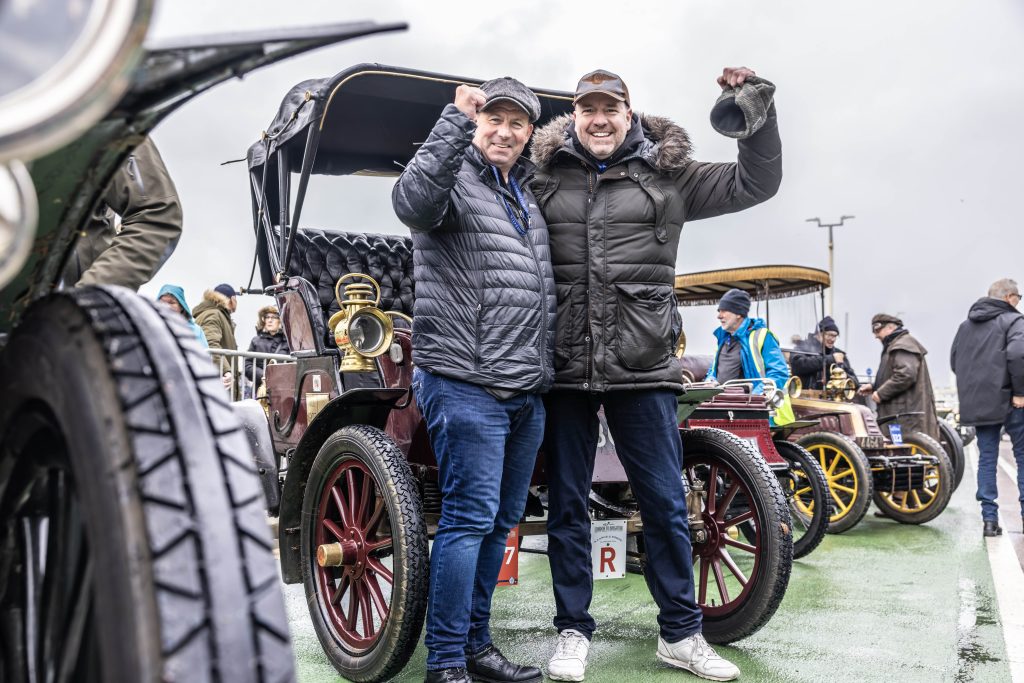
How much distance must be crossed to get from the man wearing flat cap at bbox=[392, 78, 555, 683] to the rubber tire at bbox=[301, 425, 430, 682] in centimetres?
7

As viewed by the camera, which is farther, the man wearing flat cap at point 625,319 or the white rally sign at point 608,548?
the white rally sign at point 608,548

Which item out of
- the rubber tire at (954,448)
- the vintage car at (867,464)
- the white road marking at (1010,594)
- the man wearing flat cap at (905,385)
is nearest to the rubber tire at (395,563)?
the white road marking at (1010,594)

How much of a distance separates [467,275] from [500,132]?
480 mm

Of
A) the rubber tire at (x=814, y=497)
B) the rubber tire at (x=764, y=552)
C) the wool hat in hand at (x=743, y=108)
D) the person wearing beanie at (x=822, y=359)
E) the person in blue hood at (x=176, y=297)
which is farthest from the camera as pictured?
the person wearing beanie at (x=822, y=359)

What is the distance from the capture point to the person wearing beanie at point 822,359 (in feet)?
34.7

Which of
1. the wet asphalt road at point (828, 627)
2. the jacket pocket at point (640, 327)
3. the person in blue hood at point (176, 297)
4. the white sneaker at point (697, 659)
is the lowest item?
the wet asphalt road at point (828, 627)

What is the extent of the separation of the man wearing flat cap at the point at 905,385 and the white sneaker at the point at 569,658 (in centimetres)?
604

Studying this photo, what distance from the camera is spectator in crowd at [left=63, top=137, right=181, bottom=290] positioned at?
7.48 feet

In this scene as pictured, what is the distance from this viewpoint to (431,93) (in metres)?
4.91

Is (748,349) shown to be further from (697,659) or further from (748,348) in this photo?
(697,659)

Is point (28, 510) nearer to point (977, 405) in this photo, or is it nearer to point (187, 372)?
point (187, 372)

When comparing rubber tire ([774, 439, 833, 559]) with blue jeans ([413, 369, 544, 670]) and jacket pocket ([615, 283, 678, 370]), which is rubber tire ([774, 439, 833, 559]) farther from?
blue jeans ([413, 369, 544, 670])

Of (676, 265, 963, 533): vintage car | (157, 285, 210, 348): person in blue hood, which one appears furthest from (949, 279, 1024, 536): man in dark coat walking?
(157, 285, 210, 348): person in blue hood

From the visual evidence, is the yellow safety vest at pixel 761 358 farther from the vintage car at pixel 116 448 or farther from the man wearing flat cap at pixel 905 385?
the vintage car at pixel 116 448
